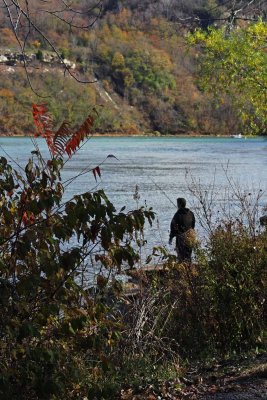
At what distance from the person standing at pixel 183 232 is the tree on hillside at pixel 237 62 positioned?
179 inches

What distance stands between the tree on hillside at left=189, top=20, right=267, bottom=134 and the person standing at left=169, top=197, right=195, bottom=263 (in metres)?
4.55

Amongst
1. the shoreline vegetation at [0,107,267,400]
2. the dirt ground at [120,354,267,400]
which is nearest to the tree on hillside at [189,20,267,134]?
the dirt ground at [120,354,267,400]

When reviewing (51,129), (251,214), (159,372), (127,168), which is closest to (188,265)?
(251,214)

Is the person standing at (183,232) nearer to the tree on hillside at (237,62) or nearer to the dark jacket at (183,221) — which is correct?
the dark jacket at (183,221)

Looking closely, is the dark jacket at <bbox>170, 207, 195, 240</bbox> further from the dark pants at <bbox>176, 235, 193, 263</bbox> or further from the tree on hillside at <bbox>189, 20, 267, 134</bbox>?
the tree on hillside at <bbox>189, 20, 267, 134</bbox>

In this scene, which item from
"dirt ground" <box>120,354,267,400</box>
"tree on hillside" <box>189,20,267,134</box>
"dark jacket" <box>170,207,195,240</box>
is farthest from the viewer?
"tree on hillside" <box>189,20,267,134</box>

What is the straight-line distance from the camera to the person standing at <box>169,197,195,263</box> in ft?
30.7

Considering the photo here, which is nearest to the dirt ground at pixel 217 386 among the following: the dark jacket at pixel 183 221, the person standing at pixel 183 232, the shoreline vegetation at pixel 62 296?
the shoreline vegetation at pixel 62 296

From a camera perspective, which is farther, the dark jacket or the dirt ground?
the dark jacket

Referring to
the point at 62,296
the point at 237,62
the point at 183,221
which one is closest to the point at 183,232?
the point at 183,221

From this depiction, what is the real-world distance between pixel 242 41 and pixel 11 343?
13.2 metres

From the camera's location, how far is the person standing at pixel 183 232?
9.37 metres

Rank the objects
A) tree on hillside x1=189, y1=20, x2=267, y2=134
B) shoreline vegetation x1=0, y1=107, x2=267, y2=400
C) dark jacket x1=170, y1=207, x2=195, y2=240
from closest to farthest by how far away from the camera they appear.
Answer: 1. shoreline vegetation x1=0, y1=107, x2=267, y2=400
2. dark jacket x1=170, y1=207, x2=195, y2=240
3. tree on hillside x1=189, y1=20, x2=267, y2=134

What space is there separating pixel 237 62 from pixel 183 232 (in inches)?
276
